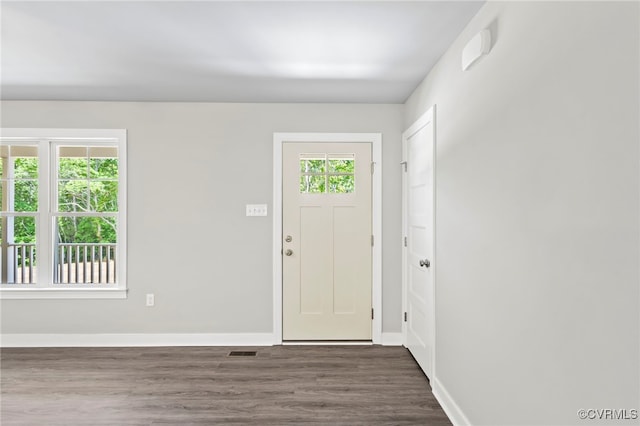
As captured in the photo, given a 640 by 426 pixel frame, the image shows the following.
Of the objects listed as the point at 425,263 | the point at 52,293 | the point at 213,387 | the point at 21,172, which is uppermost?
the point at 21,172

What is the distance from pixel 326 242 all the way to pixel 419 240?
37.6 inches

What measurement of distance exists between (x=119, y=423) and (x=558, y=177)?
2.73 meters

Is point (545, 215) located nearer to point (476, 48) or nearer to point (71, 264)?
point (476, 48)

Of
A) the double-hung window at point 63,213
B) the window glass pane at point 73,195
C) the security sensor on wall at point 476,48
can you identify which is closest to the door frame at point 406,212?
the security sensor on wall at point 476,48

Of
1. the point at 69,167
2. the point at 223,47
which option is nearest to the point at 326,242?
the point at 223,47

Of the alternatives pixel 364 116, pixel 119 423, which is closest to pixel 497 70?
pixel 364 116

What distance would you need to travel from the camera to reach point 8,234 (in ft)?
12.3

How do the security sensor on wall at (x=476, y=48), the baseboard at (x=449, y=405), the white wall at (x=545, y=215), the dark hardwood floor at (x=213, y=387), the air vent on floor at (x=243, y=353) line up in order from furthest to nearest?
1. the air vent on floor at (x=243, y=353)
2. the dark hardwood floor at (x=213, y=387)
3. the baseboard at (x=449, y=405)
4. the security sensor on wall at (x=476, y=48)
5. the white wall at (x=545, y=215)

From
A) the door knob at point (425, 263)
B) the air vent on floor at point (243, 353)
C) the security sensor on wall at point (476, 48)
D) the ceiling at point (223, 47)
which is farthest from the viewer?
the air vent on floor at point (243, 353)

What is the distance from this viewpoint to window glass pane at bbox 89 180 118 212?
12.5 feet

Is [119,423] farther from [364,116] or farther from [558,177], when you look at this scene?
[364,116]

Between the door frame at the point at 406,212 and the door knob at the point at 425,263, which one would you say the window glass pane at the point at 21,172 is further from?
the door knob at the point at 425,263

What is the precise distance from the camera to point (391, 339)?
3.75 metres

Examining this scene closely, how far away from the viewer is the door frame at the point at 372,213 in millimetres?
3736
